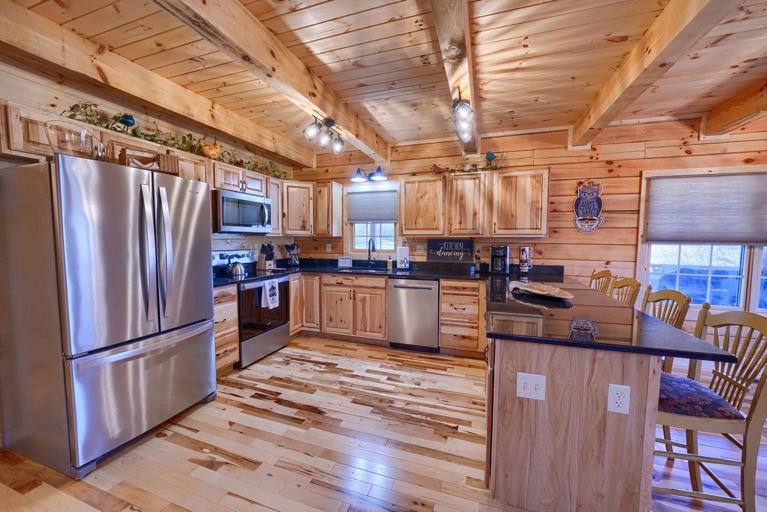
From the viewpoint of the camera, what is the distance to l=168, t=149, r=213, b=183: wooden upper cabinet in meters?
2.66

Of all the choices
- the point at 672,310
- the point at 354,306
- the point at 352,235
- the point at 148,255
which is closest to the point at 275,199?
the point at 352,235

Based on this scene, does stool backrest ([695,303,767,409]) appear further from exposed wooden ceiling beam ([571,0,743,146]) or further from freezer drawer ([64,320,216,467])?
freezer drawer ([64,320,216,467])

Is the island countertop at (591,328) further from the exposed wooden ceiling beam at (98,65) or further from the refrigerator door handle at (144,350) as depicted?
the exposed wooden ceiling beam at (98,65)

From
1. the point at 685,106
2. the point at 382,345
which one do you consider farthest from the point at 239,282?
the point at 685,106

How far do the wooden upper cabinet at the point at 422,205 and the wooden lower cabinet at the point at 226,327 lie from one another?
2.08 meters

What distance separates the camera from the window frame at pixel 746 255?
9.73ft

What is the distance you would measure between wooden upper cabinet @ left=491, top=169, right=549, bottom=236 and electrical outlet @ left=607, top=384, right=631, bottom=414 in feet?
7.52

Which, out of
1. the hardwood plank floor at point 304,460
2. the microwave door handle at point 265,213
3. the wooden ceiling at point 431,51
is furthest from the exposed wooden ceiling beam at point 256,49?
the hardwood plank floor at point 304,460

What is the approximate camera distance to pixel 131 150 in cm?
231

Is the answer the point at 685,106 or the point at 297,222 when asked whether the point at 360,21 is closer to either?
the point at 297,222

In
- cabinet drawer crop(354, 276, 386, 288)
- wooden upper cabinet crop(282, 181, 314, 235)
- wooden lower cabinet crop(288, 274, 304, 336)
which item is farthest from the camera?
wooden upper cabinet crop(282, 181, 314, 235)

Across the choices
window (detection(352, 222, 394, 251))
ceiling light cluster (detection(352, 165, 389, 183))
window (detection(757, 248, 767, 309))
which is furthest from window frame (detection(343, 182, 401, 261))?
window (detection(757, 248, 767, 309))

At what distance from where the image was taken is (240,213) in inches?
123

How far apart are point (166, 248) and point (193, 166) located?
1095mm
